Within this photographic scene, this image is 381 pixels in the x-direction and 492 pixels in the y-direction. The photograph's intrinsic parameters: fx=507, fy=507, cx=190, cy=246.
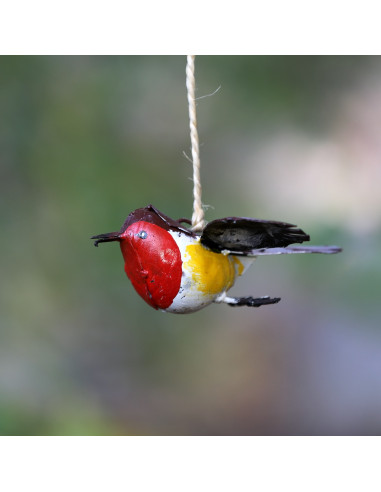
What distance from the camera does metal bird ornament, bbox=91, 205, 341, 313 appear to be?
1.85 ft

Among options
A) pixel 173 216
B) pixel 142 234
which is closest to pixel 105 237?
pixel 142 234

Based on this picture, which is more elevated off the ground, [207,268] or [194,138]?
[194,138]

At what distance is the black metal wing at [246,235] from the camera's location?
0.54 m

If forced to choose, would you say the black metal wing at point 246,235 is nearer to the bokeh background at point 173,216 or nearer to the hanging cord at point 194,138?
the hanging cord at point 194,138

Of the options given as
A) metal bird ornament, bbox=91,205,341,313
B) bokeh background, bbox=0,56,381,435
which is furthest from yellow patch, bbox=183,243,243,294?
bokeh background, bbox=0,56,381,435

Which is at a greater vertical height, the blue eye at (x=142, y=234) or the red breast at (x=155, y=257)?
the blue eye at (x=142, y=234)

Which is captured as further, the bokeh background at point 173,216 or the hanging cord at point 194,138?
the bokeh background at point 173,216

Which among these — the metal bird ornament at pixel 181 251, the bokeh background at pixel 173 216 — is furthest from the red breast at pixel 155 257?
the bokeh background at pixel 173 216

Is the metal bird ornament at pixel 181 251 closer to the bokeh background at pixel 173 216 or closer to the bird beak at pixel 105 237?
the bird beak at pixel 105 237

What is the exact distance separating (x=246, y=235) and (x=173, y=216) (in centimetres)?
98

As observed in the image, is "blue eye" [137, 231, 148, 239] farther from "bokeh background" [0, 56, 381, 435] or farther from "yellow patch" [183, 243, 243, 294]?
"bokeh background" [0, 56, 381, 435]

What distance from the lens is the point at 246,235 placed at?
572 millimetres

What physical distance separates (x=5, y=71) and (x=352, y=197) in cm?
111

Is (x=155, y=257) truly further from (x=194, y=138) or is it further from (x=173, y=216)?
(x=173, y=216)
